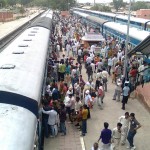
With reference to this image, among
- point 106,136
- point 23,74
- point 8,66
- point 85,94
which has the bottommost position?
point 106,136

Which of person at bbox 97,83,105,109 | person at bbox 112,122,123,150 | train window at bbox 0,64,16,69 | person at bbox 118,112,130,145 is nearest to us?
train window at bbox 0,64,16,69

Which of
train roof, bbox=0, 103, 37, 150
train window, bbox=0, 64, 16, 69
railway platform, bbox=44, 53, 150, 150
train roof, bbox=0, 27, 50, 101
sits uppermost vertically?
train window, bbox=0, 64, 16, 69

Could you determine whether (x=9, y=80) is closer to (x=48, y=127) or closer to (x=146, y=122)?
(x=48, y=127)

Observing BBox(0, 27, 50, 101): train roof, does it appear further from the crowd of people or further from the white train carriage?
the white train carriage

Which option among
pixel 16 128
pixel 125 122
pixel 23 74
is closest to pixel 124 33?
pixel 125 122

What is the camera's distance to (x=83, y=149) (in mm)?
8906

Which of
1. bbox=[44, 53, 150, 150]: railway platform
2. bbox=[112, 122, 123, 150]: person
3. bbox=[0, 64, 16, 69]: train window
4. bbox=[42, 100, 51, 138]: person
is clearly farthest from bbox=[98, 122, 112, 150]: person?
bbox=[0, 64, 16, 69]: train window

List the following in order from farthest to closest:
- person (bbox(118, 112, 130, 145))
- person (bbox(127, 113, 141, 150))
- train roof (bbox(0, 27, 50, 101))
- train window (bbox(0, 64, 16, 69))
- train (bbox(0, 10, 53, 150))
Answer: person (bbox(118, 112, 130, 145)), person (bbox(127, 113, 141, 150)), train window (bbox(0, 64, 16, 69)), train roof (bbox(0, 27, 50, 101)), train (bbox(0, 10, 53, 150))

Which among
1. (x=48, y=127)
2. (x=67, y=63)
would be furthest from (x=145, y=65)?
(x=48, y=127)

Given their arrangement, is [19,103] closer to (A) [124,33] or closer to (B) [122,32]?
(A) [124,33]

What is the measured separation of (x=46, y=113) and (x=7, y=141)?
16.4 feet

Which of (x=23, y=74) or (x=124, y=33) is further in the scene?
(x=124, y=33)

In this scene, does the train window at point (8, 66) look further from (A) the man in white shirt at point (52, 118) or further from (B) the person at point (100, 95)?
(B) the person at point (100, 95)

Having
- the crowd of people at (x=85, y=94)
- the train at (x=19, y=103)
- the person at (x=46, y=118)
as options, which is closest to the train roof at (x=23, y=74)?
the train at (x=19, y=103)
